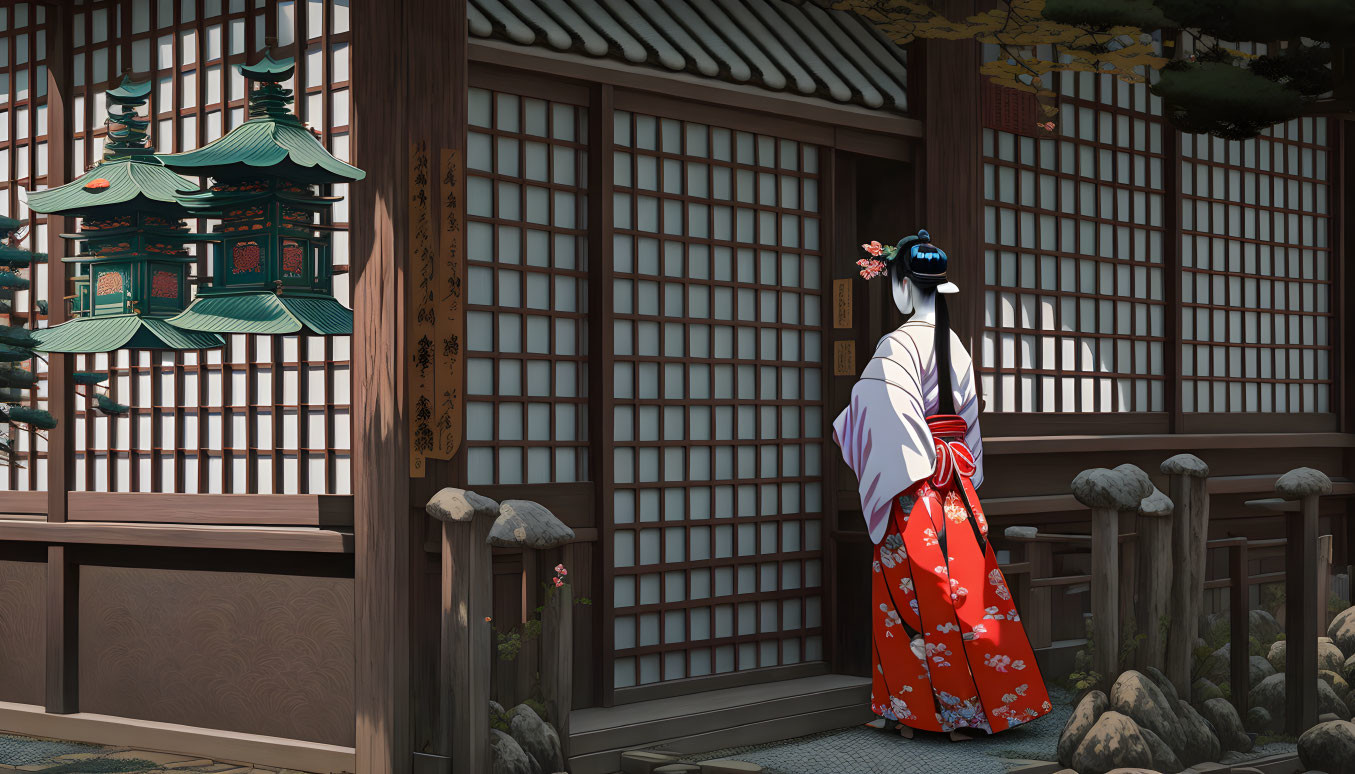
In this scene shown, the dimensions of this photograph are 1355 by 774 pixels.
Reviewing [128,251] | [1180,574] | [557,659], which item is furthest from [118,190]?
[1180,574]

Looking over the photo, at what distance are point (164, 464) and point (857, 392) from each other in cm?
383

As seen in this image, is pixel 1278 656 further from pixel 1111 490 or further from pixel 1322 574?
pixel 1111 490

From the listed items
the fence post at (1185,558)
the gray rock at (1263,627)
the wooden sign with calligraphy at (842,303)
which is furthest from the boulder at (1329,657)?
the wooden sign with calligraphy at (842,303)

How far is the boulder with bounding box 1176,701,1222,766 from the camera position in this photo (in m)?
7.37

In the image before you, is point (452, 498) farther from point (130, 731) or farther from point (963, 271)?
point (963, 271)

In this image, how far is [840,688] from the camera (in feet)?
28.6

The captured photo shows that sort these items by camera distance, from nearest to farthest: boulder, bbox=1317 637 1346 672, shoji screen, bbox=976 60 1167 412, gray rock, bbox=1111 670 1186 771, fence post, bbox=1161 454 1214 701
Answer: gray rock, bbox=1111 670 1186 771 < fence post, bbox=1161 454 1214 701 < boulder, bbox=1317 637 1346 672 < shoji screen, bbox=976 60 1167 412

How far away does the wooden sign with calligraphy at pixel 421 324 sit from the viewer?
7078 mm

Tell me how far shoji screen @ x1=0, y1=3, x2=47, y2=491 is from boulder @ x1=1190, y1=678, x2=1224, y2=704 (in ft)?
22.3

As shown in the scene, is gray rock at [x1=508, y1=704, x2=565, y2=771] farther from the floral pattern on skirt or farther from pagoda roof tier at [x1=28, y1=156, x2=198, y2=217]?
pagoda roof tier at [x1=28, y1=156, x2=198, y2=217]

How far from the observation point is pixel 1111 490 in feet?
24.1

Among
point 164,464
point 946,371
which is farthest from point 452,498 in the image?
point 946,371

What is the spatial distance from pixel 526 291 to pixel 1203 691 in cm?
420

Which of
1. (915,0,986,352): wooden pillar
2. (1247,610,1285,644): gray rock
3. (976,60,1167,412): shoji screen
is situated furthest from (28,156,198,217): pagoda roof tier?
(1247,610,1285,644): gray rock
